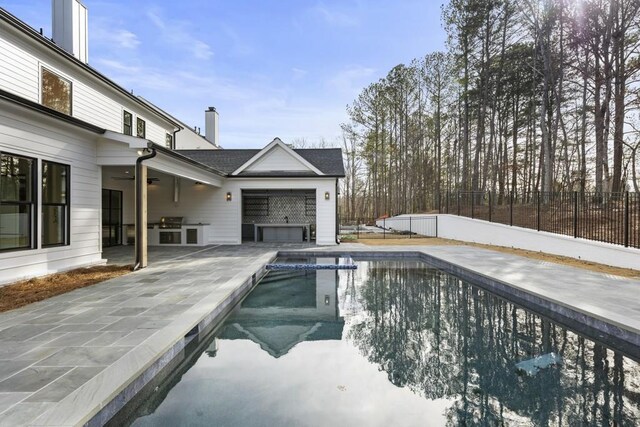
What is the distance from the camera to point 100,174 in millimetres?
7918

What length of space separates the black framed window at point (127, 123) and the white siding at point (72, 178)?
16.2ft

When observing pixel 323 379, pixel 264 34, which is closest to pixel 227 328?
pixel 323 379

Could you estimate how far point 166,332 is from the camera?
3527 mm

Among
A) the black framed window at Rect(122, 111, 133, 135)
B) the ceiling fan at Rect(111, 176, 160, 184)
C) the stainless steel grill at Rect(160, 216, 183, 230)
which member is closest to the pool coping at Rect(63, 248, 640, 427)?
the stainless steel grill at Rect(160, 216, 183, 230)

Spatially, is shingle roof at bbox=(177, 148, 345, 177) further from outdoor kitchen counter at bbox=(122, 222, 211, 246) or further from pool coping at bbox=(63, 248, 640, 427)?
pool coping at bbox=(63, 248, 640, 427)

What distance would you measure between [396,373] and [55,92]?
10.8 meters

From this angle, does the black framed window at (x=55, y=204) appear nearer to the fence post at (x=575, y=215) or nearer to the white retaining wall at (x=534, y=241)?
the white retaining wall at (x=534, y=241)

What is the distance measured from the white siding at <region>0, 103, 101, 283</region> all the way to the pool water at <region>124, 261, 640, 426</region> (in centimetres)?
417

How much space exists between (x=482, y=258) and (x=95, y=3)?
1429 centimetres

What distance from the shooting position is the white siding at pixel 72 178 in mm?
5684

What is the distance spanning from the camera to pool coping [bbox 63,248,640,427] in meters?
2.48

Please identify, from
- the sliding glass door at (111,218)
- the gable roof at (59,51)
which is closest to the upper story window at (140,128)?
the gable roof at (59,51)

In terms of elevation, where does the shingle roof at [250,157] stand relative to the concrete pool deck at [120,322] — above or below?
above

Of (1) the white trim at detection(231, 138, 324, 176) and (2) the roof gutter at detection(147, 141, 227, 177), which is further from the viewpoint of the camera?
(1) the white trim at detection(231, 138, 324, 176)
